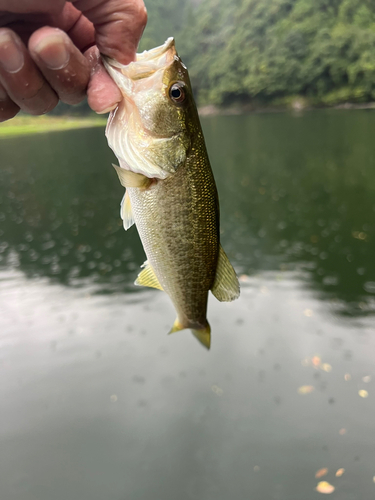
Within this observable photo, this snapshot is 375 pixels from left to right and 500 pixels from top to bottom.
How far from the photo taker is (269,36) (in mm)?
96062

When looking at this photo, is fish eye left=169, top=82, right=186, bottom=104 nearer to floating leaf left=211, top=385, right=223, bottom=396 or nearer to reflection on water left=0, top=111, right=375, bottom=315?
floating leaf left=211, top=385, right=223, bottom=396

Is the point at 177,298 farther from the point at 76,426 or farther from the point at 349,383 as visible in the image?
the point at 349,383

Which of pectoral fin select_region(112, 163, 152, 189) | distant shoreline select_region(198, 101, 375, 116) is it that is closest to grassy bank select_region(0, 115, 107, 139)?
distant shoreline select_region(198, 101, 375, 116)

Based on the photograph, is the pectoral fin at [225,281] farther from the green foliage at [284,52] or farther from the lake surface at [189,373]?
the green foliage at [284,52]

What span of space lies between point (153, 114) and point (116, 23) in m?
0.44

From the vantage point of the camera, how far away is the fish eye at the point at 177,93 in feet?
6.04

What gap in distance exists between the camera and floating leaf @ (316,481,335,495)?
4.26 metres

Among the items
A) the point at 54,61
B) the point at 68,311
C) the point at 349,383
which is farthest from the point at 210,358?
the point at 54,61

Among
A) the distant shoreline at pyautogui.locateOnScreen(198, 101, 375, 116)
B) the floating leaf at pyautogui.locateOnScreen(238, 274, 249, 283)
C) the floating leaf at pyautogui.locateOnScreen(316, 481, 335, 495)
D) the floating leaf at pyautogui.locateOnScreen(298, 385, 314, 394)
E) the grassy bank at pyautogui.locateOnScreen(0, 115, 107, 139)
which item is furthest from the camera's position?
the distant shoreline at pyautogui.locateOnScreen(198, 101, 375, 116)

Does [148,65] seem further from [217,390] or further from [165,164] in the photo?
[217,390]

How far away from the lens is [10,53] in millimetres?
1695

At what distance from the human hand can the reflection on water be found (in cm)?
675

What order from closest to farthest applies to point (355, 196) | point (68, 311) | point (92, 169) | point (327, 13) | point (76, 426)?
point (76, 426) → point (68, 311) → point (355, 196) → point (92, 169) → point (327, 13)

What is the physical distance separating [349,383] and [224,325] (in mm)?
2303
